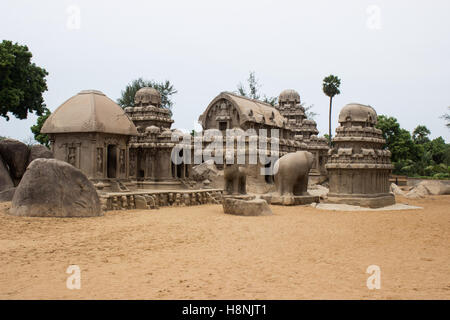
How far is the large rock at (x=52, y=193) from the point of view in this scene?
12273 millimetres

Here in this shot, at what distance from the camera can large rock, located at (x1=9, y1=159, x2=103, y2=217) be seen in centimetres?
1227

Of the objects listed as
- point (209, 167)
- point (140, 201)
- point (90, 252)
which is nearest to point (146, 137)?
point (209, 167)

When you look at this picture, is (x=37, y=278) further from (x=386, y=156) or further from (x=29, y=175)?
(x=386, y=156)

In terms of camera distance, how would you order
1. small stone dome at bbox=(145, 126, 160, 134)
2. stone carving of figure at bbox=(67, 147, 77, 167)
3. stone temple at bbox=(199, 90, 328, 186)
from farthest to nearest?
1. stone temple at bbox=(199, 90, 328, 186)
2. small stone dome at bbox=(145, 126, 160, 134)
3. stone carving of figure at bbox=(67, 147, 77, 167)

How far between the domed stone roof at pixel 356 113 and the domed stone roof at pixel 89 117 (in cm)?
1084

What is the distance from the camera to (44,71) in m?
33.4

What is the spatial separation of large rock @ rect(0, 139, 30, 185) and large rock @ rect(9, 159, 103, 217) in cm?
632

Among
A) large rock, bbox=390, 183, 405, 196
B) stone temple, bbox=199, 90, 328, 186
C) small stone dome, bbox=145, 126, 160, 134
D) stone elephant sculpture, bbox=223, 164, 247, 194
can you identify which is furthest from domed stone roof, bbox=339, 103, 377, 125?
small stone dome, bbox=145, 126, 160, 134

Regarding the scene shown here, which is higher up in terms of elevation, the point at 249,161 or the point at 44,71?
the point at 44,71

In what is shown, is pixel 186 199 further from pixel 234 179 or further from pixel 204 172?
pixel 204 172

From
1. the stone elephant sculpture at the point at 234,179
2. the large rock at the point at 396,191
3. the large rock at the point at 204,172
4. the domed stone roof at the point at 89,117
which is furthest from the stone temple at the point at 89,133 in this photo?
the large rock at the point at 396,191

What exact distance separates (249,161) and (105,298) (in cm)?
2120

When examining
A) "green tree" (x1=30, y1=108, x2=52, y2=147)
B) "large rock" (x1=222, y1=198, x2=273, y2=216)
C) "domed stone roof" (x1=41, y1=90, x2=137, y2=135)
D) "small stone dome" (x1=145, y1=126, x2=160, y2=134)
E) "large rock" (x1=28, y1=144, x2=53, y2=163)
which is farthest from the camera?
"green tree" (x1=30, y1=108, x2=52, y2=147)

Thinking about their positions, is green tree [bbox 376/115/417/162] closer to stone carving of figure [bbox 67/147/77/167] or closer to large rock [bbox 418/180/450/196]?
large rock [bbox 418/180/450/196]
